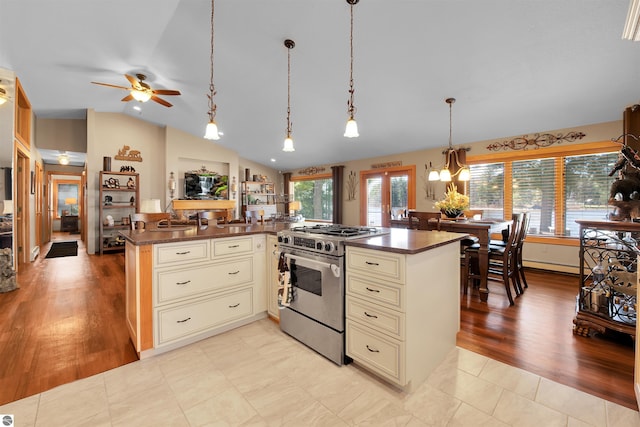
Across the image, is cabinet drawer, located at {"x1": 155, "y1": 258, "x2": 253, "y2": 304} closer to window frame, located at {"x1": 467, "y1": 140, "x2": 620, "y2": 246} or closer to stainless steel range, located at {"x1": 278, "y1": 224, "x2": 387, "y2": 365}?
stainless steel range, located at {"x1": 278, "y1": 224, "x2": 387, "y2": 365}

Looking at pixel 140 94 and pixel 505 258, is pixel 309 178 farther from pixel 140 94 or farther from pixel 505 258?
pixel 505 258

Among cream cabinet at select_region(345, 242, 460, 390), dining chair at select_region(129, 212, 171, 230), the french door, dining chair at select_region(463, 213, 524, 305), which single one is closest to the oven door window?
cream cabinet at select_region(345, 242, 460, 390)

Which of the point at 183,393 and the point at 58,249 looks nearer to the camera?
the point at 183,393

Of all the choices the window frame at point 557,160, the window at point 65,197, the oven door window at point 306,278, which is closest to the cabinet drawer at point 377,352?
the oven door window at point 306,278

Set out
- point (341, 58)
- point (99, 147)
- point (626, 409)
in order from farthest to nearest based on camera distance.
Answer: point (99, 147), point (341, 58), point (626, 409)

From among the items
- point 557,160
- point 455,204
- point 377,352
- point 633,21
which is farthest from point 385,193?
point 633,21

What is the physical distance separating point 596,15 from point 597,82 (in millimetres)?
1209

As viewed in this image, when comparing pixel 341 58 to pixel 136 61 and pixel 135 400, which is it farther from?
pixel 135 400

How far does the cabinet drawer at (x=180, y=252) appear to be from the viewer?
203cm

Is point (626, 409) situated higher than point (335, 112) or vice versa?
point (335, 112)

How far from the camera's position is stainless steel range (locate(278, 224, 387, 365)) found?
6.41ft

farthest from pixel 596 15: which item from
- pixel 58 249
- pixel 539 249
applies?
pixel 58 249

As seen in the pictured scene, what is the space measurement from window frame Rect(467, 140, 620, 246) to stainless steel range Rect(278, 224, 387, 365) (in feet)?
12.5

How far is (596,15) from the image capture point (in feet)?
7.80
